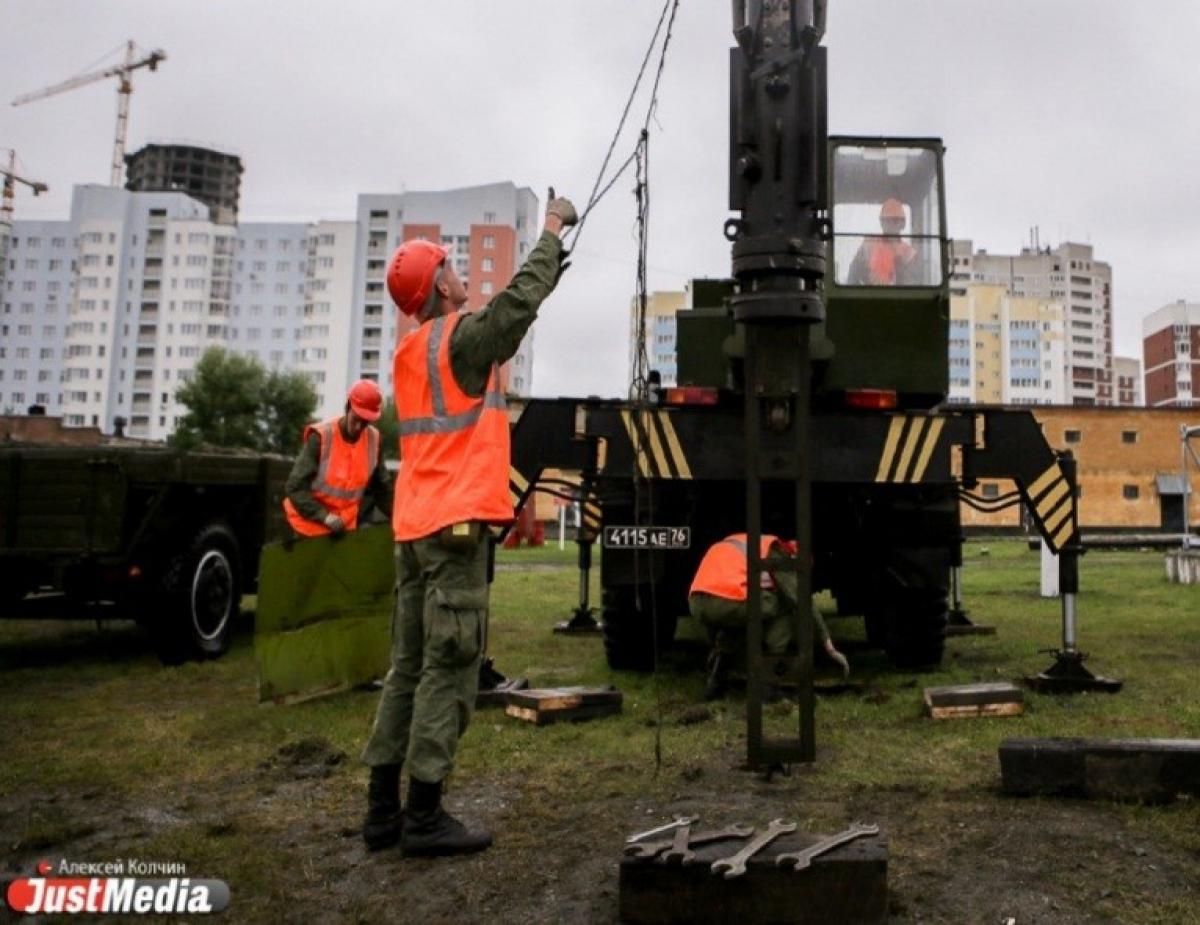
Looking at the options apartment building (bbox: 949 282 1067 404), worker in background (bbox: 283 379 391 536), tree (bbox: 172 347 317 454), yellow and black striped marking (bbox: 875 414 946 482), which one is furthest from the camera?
apartment building (bbox: 949 282 1067 404)

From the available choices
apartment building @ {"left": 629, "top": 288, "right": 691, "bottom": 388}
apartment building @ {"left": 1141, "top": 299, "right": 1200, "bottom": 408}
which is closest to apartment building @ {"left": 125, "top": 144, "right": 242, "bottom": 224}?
apartment building @ {"left": 1141, "top": 299, "right": 1200, "bottom": 408}

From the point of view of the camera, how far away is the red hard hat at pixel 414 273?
380 cm

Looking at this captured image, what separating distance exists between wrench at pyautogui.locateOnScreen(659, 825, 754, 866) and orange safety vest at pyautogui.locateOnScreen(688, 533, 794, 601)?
2.64m

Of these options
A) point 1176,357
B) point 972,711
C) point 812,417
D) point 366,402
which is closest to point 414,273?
point 812,417

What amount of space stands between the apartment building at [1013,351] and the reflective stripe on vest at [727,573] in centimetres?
10830

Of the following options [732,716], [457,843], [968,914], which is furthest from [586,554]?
[968,914]

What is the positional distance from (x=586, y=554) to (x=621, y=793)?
5.33 metres

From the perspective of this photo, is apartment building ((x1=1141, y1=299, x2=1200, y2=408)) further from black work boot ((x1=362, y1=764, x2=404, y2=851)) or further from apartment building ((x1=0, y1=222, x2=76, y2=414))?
black work boot ((x1=362, y1=764, x2=404, y2=851))

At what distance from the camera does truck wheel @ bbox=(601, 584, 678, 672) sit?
21.6 feet

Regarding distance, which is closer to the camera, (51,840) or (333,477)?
(51,840)

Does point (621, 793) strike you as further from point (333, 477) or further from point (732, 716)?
point (333, 477)

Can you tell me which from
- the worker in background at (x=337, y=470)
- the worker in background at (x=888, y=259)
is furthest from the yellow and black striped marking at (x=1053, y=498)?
the worker in background at (x=337, y=470)

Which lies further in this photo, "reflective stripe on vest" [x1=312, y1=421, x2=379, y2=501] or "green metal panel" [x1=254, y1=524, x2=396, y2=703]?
"reflective stripe on vest" [x1=312, y1=421, x2=379, y2=501]

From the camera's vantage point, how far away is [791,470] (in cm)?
391
